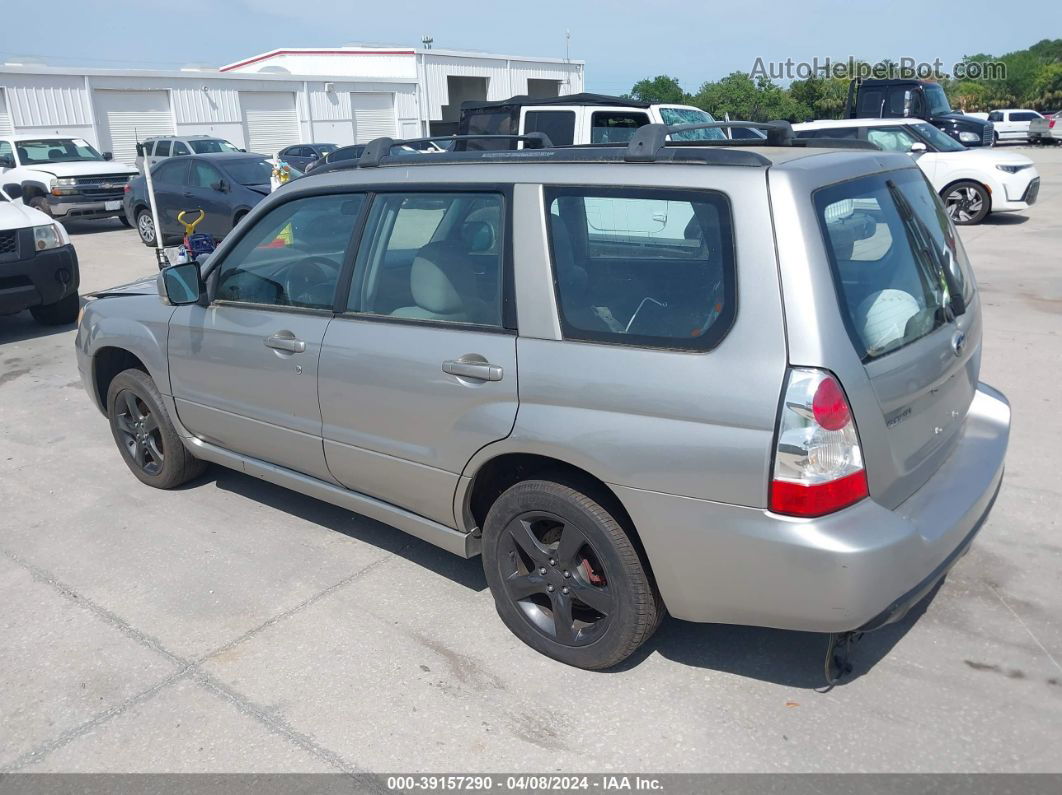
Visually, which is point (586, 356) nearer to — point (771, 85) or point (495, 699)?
point (495, 699)

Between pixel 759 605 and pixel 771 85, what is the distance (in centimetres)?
7174

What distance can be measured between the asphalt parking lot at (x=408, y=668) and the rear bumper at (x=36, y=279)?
455 centimetres

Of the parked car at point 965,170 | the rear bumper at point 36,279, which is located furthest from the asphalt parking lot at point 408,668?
the parked car at point 965,170

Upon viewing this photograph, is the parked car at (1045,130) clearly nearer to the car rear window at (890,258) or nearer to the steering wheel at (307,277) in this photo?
the car rear window at (890,258)

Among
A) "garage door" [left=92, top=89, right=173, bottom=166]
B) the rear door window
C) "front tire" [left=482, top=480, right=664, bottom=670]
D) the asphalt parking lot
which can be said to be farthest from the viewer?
"garage door" [left=92, top=89, right=173, bottom=166]

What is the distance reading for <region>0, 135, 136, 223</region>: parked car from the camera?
17.5 meters

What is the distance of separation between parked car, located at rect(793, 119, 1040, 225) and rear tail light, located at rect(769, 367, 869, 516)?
40.0ft

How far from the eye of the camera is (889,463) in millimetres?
2670

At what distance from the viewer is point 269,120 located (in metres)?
35.9

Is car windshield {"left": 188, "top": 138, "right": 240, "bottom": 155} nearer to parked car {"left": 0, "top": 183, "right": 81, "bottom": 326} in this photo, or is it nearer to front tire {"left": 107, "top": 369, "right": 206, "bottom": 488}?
parked car {"left": 0, "top": 183, "right": 81, "bottom": 326}

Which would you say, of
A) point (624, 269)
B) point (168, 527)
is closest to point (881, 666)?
point (624, 269)

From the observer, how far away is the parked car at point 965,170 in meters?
13.8

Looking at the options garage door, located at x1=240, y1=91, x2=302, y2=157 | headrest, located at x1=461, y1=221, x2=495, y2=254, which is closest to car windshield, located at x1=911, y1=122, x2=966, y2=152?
headrest, located at x1=461, y1=221, x2=495, y2=254

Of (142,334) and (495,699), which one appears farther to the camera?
(142,334)
